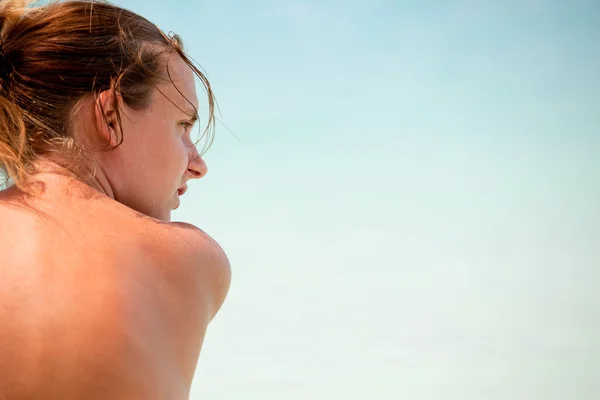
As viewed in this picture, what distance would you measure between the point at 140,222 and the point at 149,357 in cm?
26

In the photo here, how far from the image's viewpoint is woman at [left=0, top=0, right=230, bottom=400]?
1501 millimetres

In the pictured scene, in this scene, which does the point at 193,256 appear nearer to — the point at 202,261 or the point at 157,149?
the point at 202,261

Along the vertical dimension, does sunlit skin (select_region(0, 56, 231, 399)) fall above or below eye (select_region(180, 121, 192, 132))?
below

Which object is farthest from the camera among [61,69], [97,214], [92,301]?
[61,69]

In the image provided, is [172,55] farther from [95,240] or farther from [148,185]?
[95,240]

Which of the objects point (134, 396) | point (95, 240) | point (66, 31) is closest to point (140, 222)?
point (95, 240)

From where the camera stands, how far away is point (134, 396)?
4.95 ft

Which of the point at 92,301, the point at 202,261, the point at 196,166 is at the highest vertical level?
the point at 196,166

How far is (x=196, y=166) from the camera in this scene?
7.07ft

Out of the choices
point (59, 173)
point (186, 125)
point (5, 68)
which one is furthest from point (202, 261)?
point (5, 68)

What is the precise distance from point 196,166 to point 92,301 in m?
0.70

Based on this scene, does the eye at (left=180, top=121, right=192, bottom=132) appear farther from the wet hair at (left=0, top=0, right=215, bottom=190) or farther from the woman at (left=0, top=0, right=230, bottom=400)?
the wet hair at (left=0, top=0, right=215, bottom=190)

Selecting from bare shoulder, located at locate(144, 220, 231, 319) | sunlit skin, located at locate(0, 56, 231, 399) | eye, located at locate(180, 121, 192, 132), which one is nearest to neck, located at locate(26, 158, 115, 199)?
sunlit skin, located at locate(0, 56, 231, 399)

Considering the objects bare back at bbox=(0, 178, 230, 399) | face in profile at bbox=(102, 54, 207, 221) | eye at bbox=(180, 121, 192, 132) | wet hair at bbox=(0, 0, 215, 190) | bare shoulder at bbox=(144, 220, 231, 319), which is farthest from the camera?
eye at bbox=(180, 121, 192, 132)
